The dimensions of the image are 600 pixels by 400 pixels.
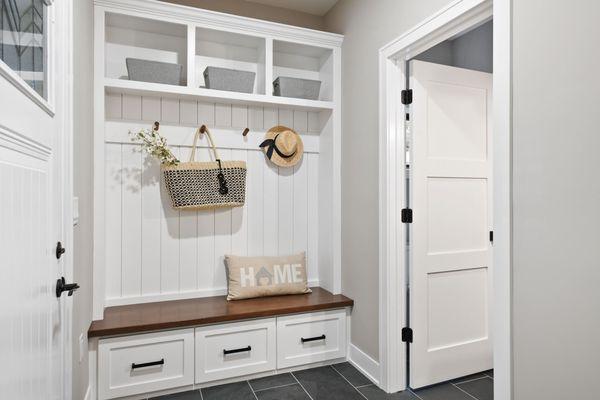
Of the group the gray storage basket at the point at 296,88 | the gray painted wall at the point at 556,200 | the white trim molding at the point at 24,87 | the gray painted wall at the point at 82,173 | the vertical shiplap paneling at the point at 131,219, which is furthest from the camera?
the gray storage basket at the point at 296,88

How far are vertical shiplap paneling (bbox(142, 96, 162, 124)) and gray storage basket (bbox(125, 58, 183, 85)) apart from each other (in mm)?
197

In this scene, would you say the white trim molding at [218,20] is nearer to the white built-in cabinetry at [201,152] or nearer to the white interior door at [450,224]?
the white built-in cabinetry at [201,152]

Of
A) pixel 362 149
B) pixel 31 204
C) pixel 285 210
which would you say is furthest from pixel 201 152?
pixel 31 204

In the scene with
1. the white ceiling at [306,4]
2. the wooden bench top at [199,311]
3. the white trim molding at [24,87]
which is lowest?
the wooden bench top at [199,311]

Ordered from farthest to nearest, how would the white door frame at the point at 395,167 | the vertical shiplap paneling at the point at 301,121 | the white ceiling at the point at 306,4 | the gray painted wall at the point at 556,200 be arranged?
the vertical shiplap paneling at the point at 301,121
the white ceiling at the point at 306,4
the white door frame at the point at 395,167
the gray painted wall at the point at 556,200

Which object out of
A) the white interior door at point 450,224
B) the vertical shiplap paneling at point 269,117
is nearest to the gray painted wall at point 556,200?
the white interior door at point 450,224

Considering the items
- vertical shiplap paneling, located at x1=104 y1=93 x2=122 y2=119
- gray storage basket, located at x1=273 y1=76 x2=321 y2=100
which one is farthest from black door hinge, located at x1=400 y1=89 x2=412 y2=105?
vertical shiplap paneling, located at x1=104 y1=93 x2=122 y2=119

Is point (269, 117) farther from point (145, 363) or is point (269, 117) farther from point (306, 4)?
point (145, 363)

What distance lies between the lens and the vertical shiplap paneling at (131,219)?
2537 mm

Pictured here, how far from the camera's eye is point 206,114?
2723 mm

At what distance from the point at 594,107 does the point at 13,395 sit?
1885mm

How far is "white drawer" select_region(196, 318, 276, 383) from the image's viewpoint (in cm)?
231

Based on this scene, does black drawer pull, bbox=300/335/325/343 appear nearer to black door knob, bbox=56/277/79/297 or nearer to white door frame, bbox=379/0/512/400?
white door frame, bbox=379/0/512/400

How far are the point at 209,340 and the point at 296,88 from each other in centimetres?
182
